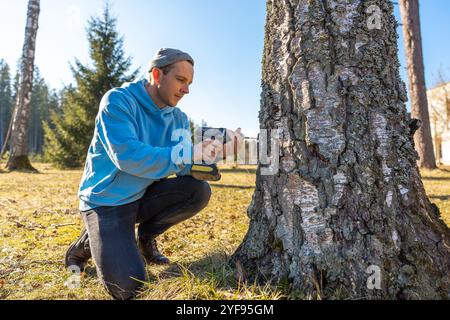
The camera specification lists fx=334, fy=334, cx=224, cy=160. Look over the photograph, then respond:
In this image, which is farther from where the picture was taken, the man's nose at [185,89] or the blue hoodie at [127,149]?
the man's nose at [185,89]

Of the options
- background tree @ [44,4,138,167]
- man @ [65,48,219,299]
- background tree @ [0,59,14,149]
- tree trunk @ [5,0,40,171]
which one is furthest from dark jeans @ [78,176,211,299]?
background tree @ [0,59,14,149]

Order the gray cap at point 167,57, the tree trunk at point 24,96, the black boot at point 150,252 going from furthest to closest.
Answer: the tree trunk at point 24,96
the black boot at point 150,252
the gray cap at point 167,57

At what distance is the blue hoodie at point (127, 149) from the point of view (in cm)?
171

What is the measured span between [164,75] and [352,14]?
1.09m

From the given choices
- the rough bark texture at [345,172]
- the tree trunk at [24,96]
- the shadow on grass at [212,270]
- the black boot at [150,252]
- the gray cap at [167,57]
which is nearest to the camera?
the rough bark texture at [345,172]

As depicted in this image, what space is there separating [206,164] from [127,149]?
0.41 meters

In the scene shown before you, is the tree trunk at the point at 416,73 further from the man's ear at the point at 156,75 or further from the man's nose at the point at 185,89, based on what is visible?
the man's ear at the point at 156,75

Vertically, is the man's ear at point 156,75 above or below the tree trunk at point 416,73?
below

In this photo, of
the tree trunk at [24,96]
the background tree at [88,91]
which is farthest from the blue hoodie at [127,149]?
the background tree at [88,91]

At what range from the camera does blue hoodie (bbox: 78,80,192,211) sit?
1710 millimetres

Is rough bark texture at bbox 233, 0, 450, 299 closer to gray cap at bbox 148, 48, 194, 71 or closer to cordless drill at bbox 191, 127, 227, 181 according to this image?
cordless drill at bbox 191, 127, 227, 181

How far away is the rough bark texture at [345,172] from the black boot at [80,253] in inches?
43.5
